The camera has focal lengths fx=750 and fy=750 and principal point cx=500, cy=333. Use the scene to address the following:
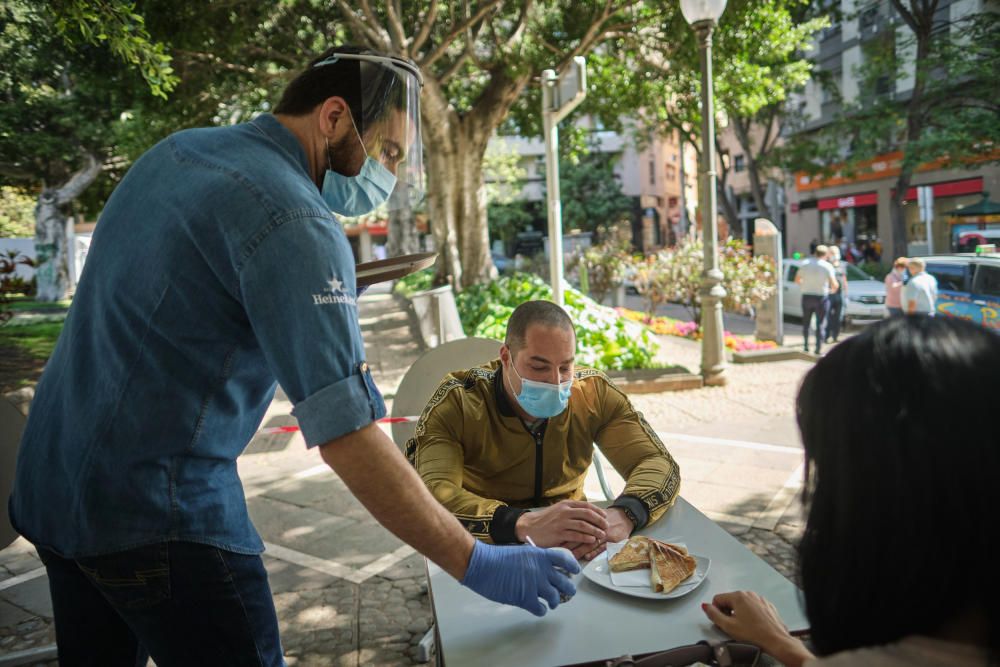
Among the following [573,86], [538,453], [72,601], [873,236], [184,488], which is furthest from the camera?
[873,236]

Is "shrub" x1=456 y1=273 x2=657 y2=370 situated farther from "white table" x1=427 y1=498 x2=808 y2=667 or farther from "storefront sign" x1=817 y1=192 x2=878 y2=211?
"storefront sign" x1=817 y1=192 x2=878 y2=211

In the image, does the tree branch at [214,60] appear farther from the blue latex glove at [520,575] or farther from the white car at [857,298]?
the blue latex glove at [520,575]

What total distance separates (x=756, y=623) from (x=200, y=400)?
3.93 feet

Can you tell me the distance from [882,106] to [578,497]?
2208 centimetres

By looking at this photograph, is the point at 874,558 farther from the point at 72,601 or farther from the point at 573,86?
the point at 573,86

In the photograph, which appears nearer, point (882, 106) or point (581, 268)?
point (581, 268)

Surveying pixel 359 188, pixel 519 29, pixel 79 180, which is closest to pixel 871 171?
pixel 519 29

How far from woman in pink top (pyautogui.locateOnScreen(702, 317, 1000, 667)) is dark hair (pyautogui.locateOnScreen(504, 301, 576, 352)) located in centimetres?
165

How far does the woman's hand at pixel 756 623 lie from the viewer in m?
1.52

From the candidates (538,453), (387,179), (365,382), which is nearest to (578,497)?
(538,453)

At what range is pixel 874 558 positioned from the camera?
0.95m

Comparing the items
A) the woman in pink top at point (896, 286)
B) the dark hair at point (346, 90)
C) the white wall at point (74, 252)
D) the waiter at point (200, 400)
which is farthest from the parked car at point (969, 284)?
the white wall at point (74, 252)

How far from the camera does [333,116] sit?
1.52 m

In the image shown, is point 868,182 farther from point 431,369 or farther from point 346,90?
point 346,90
